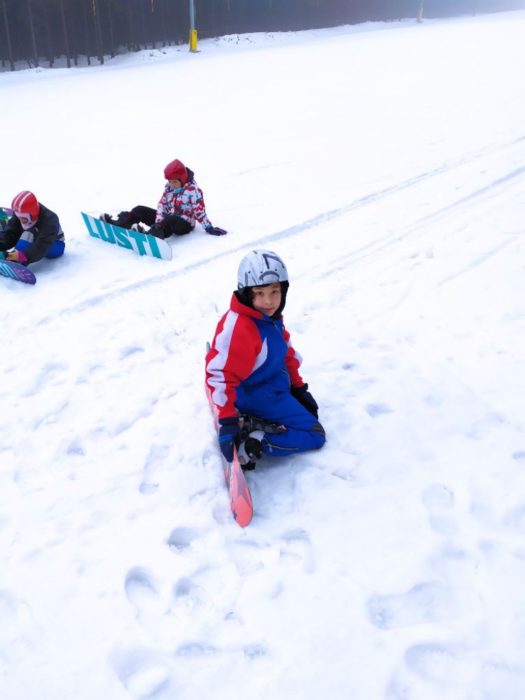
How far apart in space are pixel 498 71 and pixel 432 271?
14.3 meters

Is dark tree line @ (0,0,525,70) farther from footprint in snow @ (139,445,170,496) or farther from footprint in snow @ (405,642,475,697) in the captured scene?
footprint in snow @ (405,642,475,697)

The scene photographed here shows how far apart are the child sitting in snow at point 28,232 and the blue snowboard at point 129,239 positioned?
2.30 ft

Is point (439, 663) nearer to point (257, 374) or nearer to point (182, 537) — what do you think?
point (182, 537)

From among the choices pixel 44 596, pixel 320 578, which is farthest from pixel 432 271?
pixel 44 596

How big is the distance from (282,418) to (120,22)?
22197 millimetres

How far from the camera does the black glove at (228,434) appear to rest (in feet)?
8.92

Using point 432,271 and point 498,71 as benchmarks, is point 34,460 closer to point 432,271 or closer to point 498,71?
point 432,271

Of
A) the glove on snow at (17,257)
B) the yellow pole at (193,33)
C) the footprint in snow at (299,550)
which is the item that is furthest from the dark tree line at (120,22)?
the footprint in snow at (299,550)

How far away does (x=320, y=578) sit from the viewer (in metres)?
2.35

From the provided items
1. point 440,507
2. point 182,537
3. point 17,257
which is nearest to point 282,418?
point 182,537

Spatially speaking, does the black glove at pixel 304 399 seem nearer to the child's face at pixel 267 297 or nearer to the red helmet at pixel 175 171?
the child's face at pixel 267 297

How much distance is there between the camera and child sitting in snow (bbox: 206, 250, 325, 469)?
107 inches

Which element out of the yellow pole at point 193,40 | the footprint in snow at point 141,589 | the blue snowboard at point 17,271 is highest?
the yellow pole at point 193,40

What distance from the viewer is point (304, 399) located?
3221 millimetres
